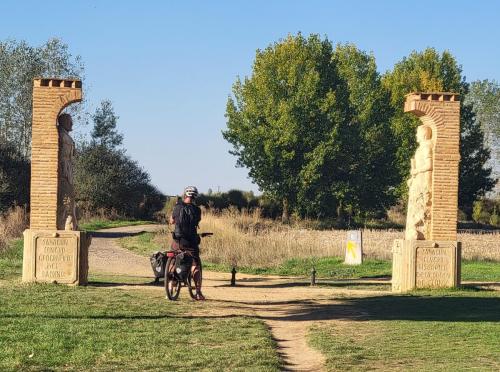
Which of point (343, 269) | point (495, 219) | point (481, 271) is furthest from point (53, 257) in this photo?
point (495, 219)

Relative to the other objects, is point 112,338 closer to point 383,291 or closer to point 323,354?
point 323,354

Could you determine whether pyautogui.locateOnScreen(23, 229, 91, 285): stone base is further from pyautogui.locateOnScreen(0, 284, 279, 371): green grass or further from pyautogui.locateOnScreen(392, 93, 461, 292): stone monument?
pyautogui.locateOnScreen(392, 93, 461, 292): stone monument

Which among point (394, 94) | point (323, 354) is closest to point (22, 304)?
point (323, 354)

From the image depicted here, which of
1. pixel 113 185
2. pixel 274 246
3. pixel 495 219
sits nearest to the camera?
pixel 274 246

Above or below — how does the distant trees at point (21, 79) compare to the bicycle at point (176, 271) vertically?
above

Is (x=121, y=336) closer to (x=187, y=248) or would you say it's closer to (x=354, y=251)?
(x=187, y=248)

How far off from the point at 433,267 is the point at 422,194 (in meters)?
1.66

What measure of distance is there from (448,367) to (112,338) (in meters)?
4.23

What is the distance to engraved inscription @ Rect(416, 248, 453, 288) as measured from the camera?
19906 mm

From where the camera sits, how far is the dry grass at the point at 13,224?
119ft

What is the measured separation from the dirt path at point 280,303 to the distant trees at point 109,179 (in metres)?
27.7

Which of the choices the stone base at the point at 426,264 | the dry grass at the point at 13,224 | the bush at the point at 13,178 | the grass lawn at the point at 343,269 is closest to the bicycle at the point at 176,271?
the stone base at the point at 426,264

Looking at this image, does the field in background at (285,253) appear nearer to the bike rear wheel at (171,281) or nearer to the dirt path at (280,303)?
the dirt path at (280,303)

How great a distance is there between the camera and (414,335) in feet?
42.0
